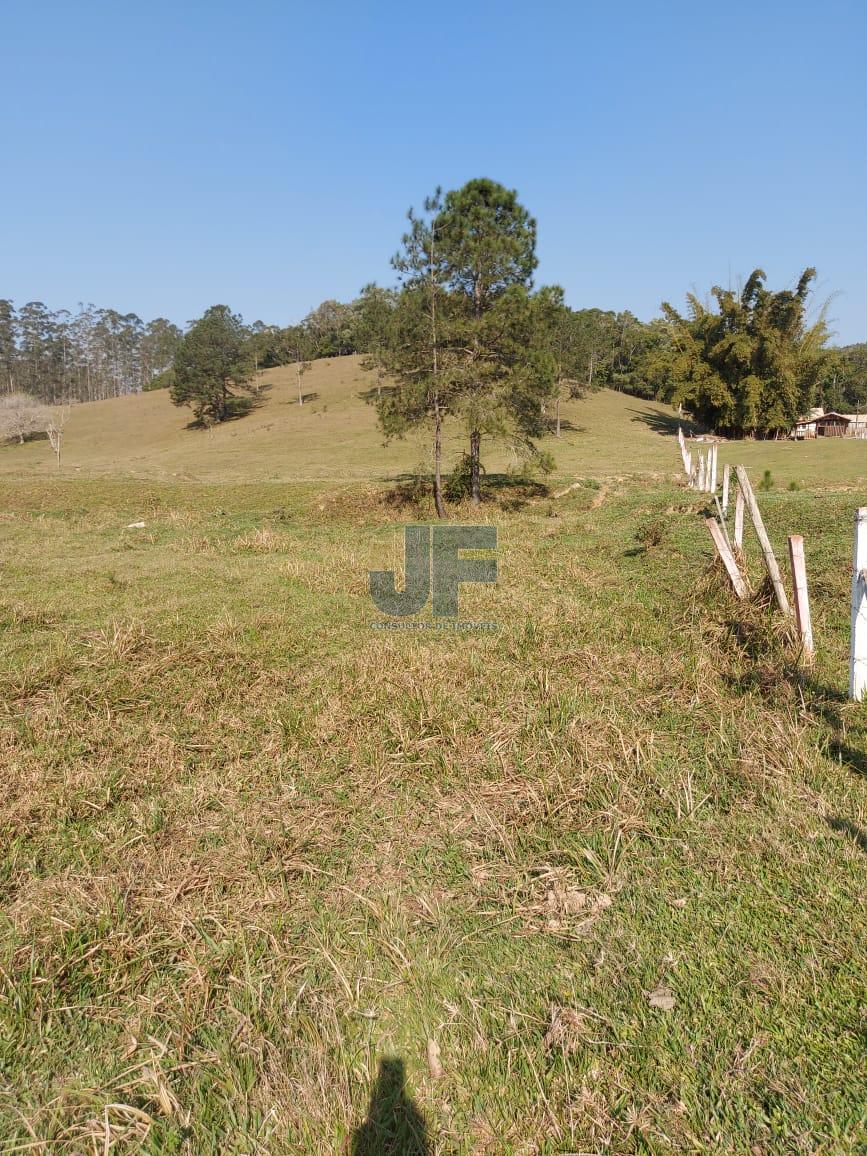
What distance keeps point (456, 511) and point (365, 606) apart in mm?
11627

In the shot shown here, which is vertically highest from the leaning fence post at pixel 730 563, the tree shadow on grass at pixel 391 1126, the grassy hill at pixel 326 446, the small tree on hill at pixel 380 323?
the small tree on hill at pixel 380 323

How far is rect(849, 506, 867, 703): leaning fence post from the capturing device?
Answer: 4.46m

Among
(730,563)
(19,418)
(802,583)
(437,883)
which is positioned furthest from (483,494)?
(19,418)

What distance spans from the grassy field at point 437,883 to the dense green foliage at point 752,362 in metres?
38.7

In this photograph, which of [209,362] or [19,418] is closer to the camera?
[19,418]

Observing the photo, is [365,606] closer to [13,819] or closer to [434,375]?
[13,819]

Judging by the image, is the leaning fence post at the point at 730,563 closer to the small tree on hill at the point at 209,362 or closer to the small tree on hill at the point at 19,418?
the small tree on hill at the point at 209,362

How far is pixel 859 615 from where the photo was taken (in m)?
4.50

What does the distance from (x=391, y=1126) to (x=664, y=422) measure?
5558cm

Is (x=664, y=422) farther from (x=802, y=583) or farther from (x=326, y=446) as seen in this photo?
(x=802, y=583)

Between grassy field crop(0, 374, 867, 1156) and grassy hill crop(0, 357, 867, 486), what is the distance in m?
14.0

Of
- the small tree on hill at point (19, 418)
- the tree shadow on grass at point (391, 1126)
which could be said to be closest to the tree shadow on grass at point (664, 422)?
the tree shadow on grass at point (391, 1126)

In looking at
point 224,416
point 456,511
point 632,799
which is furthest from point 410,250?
point 224,416

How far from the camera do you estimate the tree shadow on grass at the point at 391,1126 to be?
6.65ft
